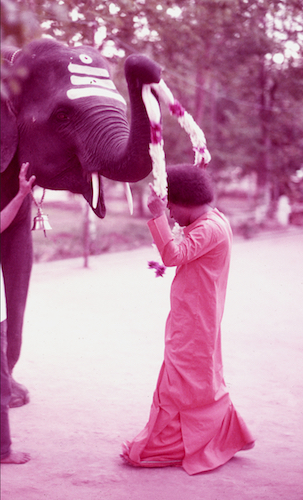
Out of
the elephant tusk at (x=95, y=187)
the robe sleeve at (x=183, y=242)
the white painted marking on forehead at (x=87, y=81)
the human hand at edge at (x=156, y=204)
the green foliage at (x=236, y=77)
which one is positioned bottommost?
the green foliage at (x=236, y=77)

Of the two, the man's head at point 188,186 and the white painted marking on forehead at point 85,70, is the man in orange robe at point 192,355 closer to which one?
the man's head at point 188,186

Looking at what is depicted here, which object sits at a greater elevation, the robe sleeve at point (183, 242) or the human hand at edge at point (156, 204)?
the human hand at edge at point (156, 204)

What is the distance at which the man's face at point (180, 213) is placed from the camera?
3100mm

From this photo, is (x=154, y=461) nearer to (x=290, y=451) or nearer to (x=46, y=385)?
(x=290, y=451)

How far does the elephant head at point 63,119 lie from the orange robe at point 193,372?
56 cm

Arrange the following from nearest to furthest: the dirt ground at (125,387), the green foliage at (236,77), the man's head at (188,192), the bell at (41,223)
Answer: the dirt ground at (125,387), the man's head at (188,192), the bell at (41,223), the green foliage at (236,77)

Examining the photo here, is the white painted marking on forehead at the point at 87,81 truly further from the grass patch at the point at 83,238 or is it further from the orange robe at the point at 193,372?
the grass patch at the point at 83,238

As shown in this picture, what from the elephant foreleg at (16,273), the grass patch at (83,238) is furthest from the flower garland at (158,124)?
the grass patch at (83,238)

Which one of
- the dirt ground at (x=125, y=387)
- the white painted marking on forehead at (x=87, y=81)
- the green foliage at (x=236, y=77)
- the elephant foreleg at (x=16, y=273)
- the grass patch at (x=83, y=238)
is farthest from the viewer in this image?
the grass patch at (x=83, y=238)

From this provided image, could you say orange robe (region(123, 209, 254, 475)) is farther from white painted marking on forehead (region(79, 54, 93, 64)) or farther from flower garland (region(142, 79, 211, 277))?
white painted marking on forehead (region(79, 54, 93, 64))

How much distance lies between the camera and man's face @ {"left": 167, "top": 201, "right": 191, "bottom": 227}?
3.10 m

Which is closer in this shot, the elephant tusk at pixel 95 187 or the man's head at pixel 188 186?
the man's head at pixel 188 186

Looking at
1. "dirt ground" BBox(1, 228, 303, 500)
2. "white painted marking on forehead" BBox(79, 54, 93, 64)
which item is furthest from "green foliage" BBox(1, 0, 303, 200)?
"white painted marking on forehead" BBox(79, 54, 93, 64)

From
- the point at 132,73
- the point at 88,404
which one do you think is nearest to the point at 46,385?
the point at 88,404
